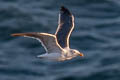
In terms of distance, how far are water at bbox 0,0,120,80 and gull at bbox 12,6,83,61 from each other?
13.4 metres

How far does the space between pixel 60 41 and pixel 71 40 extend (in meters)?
17.2

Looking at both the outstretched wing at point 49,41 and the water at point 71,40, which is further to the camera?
the water at point 71,40

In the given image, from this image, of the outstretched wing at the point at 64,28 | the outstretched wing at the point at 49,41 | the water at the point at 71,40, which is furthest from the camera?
the water at the point at 71,40

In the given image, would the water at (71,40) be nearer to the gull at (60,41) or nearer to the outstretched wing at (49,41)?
the gull at (60,41)

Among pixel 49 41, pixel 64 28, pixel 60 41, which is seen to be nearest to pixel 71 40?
pixel 64 28

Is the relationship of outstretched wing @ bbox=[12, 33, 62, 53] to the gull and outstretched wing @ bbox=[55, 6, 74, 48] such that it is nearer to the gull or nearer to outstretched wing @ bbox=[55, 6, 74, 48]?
the gull

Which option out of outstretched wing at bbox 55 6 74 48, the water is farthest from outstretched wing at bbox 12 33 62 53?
the water

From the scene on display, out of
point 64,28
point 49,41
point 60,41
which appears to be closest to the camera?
point 49,41

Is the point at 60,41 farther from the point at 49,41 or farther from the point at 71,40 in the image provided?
the point at 71,40

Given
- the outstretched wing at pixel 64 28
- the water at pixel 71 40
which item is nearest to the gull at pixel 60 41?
the outstretched wing at pixel 64 28

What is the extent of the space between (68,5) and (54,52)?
74.4ft

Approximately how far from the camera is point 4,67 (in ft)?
111

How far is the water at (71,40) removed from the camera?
33.6 m

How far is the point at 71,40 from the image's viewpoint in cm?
3606
